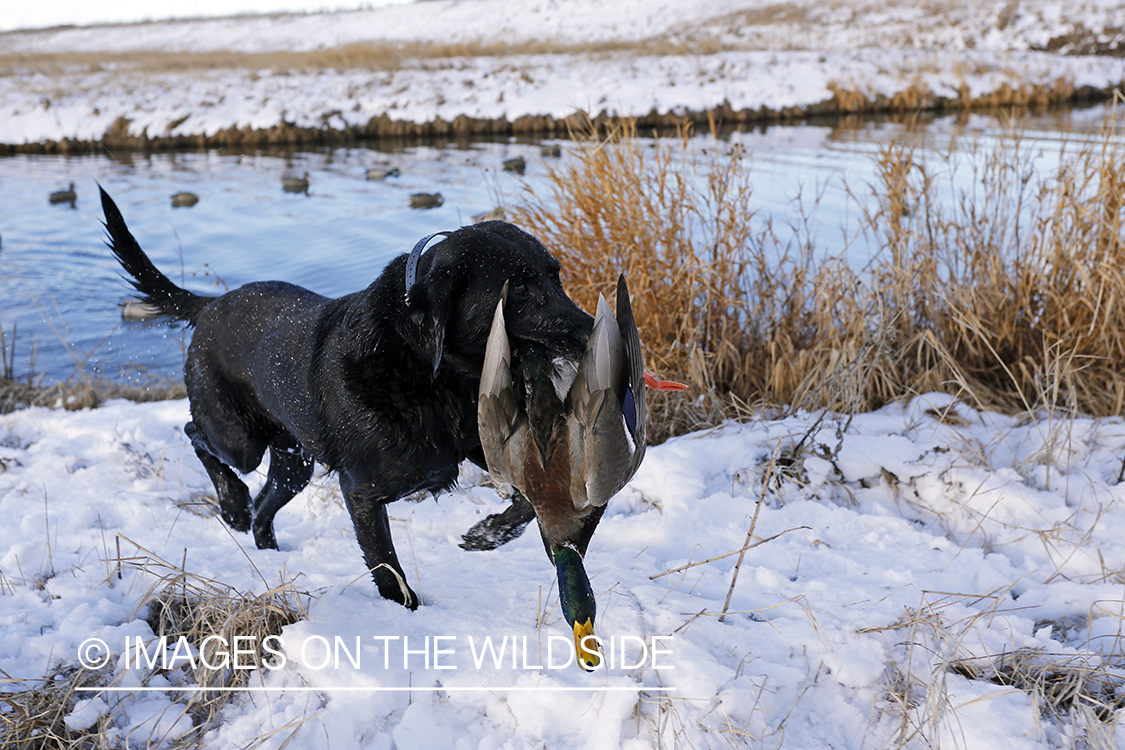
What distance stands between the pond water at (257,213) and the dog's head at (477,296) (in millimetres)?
2034

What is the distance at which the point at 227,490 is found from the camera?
314 cm

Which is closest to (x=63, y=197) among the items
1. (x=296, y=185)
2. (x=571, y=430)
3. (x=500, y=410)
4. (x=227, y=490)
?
(x=296, y=185)

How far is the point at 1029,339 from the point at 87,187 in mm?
13323

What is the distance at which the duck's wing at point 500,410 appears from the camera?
165 cm

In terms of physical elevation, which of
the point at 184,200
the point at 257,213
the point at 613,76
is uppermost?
the point at 613,76

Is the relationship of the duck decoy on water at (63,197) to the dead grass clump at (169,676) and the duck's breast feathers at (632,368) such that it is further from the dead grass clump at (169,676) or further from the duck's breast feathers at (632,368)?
the duck's breast feathers at (632,368)

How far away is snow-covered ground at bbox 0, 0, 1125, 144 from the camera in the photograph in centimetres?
1742

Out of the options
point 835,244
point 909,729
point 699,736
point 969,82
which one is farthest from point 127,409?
point 969,82

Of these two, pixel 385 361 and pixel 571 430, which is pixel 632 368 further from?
pixel 385 361

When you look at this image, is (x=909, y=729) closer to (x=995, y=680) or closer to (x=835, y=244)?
(x=995, y=680)

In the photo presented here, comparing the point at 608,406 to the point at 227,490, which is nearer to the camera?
the point at 608,406

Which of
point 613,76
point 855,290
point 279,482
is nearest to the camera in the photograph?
point 279,482

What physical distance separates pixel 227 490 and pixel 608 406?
228 centimetres

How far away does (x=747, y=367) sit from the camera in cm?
401
